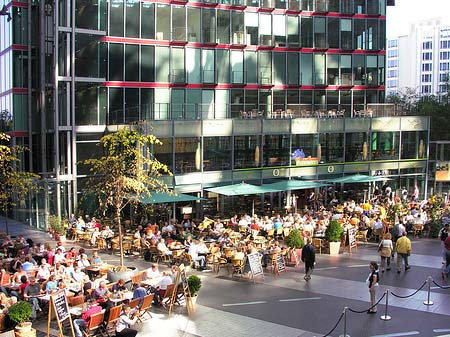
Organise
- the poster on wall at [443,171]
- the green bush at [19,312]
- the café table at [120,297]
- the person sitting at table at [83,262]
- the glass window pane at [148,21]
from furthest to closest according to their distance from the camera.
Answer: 1. the poster on wall at [443,171]
2. the glass window pane at [148,21]
3. the person sitting at table at [83,262]
4. the café table at [120,297]
5. the green bush at [19,312]

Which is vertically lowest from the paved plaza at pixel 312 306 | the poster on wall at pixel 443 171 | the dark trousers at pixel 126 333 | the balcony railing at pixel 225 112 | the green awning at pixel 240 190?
the paved plaza at pixel 312 306

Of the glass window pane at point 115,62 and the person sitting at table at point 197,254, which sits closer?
the person sitting at table at point 197,254

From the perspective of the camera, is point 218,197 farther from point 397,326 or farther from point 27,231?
point 397,326

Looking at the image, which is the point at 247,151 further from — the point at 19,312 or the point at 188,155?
the point at 19,312

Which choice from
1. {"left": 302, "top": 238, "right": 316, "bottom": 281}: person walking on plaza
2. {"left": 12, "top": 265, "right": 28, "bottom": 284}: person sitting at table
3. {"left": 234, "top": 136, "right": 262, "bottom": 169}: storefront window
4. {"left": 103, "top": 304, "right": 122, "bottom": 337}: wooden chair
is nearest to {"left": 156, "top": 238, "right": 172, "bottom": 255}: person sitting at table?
{"left": 302, "top": 238, "right": 316, "bottom": 281}: person walking on plaza

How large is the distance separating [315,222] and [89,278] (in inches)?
503

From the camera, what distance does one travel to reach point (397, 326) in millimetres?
15875

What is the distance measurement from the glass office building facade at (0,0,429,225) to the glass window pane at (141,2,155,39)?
0.07m

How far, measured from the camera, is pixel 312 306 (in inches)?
702

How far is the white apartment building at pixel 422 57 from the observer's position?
17312 cm

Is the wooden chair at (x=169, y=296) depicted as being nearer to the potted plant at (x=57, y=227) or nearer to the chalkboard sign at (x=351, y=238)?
the chalkboard sign at (x=351, y=238)

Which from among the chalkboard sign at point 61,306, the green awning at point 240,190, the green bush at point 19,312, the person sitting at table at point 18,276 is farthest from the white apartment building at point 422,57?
the green bush at point 19,312

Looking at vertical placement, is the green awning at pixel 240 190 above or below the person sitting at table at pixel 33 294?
above

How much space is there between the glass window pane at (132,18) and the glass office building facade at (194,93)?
90mm
